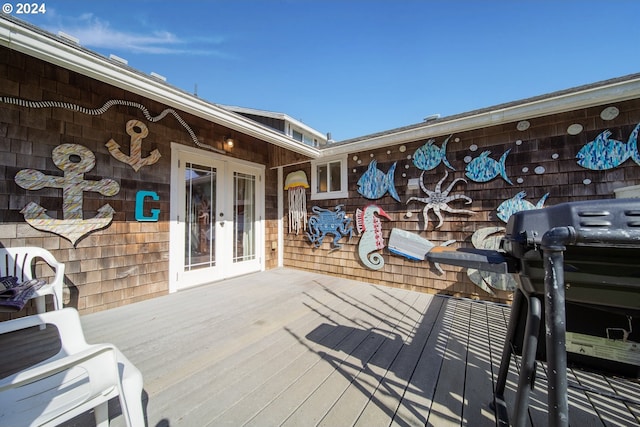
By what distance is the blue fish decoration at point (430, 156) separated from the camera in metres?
3.29

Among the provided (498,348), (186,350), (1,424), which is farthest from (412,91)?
(1,424)

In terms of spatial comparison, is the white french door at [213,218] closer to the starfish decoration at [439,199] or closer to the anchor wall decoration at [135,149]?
the anchor wall decoration at [135,149]

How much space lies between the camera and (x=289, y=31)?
476 cm

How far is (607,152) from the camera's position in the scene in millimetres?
2484

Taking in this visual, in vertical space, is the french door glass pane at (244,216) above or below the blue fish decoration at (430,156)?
below

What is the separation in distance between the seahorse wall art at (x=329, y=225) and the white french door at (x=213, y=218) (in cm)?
103

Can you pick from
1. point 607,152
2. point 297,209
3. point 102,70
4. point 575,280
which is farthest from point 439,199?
point 102,70

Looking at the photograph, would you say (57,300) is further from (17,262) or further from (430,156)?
(430,156)

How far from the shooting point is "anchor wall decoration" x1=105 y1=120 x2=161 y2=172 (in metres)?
2.91

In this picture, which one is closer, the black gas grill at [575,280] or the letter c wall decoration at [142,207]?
the black gas grill at [575,280]

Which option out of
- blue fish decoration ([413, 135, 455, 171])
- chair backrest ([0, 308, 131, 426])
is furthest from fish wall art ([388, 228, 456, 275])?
chair backrest ([0, 308, 131, 426])

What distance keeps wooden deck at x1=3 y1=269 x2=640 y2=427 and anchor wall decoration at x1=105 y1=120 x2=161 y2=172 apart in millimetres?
1772

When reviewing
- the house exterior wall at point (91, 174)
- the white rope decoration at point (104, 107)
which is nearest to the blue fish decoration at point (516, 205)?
the white rope decoration at point (104, 107)

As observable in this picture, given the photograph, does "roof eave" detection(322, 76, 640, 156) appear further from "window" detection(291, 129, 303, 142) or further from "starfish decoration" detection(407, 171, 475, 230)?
"window" detection(291, 129, 303, 142)
